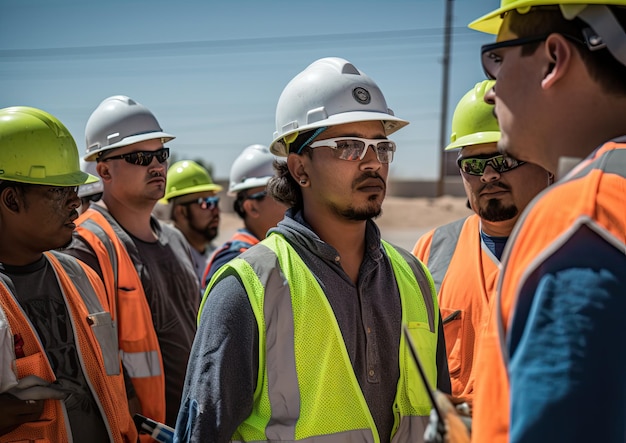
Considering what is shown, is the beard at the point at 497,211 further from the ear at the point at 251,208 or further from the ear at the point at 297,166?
the ear at the point at 251,208

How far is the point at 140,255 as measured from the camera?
4.77 m

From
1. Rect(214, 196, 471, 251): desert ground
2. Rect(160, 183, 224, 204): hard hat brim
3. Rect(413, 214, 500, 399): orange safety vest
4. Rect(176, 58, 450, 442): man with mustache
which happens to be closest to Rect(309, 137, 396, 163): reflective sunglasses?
Rect(176, 58, 450, 442): man with mustache

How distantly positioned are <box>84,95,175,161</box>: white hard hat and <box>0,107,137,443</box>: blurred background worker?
153cm

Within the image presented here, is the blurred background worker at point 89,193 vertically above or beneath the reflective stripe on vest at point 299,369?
beneath

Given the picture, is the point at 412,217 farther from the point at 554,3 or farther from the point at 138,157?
the point at 554,3

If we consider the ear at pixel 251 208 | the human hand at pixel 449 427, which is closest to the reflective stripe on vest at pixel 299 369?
the human hand at pixel 449 427

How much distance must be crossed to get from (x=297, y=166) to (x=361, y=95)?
0.45 metres

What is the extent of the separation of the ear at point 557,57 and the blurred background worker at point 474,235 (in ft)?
6.51

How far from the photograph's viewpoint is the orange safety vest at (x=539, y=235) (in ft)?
4.16

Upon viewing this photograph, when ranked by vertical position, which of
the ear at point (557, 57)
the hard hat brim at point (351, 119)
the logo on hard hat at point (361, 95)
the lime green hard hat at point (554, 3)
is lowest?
the hard hat brim at point (351, 119)

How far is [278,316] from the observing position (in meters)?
2.53

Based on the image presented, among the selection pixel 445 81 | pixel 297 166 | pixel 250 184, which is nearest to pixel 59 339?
pixel 297 166

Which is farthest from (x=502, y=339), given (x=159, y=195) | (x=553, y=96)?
(x=159, y=195)

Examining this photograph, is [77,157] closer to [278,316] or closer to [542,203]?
[278,316]
